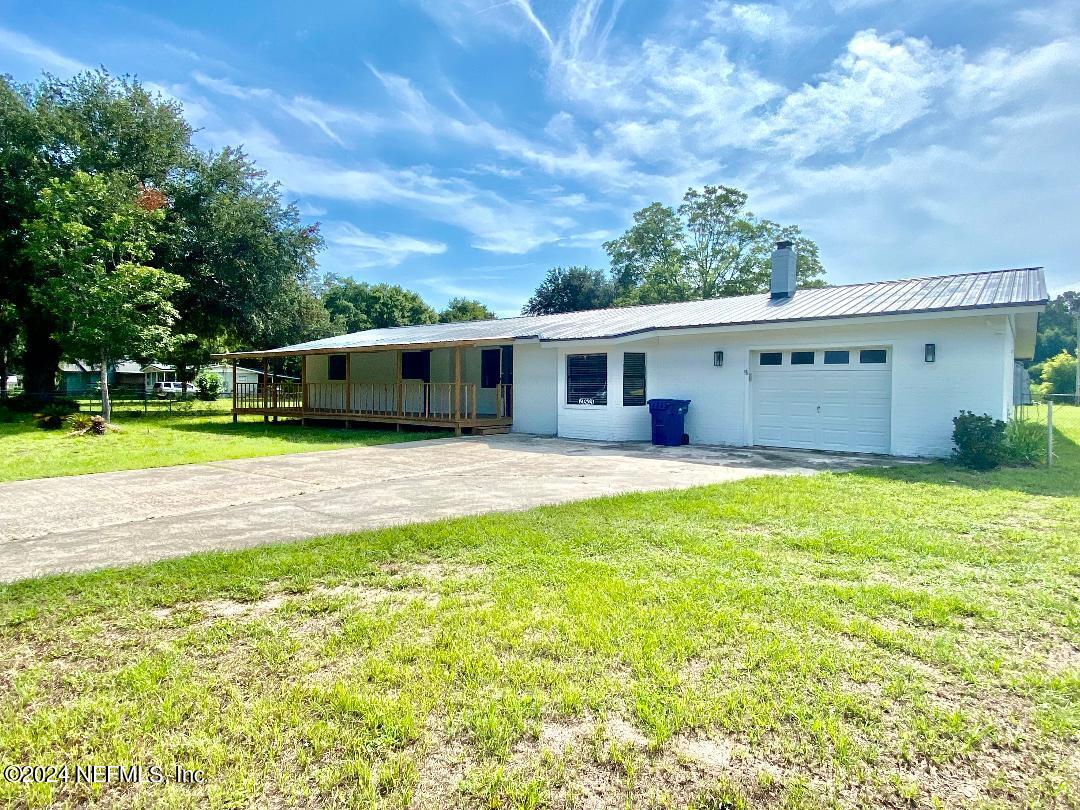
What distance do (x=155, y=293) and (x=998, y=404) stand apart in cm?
2069

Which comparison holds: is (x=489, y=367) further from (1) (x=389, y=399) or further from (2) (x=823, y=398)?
(2) (x=823, y=398)

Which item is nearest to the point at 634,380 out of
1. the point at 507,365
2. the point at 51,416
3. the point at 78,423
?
the point at 507,365

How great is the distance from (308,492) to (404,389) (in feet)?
32.2

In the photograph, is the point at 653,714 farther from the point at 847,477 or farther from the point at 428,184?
the point at 428,184

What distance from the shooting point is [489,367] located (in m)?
17.0

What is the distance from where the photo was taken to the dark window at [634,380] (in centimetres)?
1345

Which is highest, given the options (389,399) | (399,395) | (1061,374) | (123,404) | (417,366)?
(1061,374)

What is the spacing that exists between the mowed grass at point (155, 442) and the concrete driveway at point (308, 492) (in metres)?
1.19

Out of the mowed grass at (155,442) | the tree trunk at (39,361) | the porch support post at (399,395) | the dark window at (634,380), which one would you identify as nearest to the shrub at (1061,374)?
the dark window at (634,380)

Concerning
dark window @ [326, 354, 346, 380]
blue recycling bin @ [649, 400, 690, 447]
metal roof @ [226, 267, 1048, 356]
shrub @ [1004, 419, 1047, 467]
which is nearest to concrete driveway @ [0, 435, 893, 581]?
blue recycling bin @ [649, 400, 690, 447]

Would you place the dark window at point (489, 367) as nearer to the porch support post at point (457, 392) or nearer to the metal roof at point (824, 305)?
the metal roof at point (824, 305)

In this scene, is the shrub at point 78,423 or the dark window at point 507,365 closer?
the shrub at point 78,423

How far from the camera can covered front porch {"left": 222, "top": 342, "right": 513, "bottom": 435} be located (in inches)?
615

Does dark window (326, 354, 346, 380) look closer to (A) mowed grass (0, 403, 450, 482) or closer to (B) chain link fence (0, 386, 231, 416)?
(A) mowed grass (0, 403, 450, 482)
